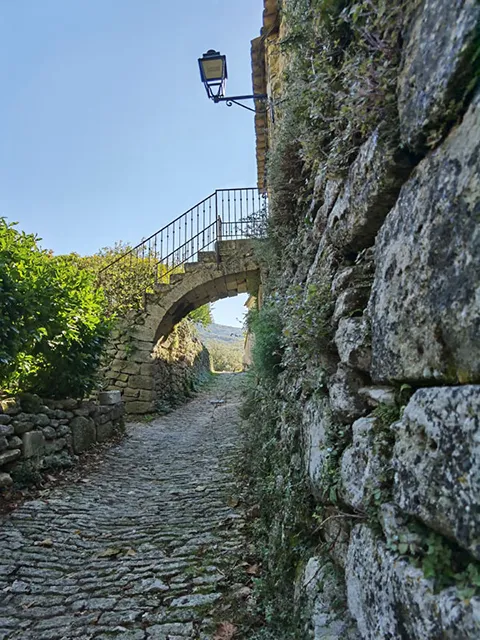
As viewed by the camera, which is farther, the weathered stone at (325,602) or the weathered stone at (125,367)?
the weathered stone at (125,367)

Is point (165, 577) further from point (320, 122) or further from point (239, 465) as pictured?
point (320, 122)

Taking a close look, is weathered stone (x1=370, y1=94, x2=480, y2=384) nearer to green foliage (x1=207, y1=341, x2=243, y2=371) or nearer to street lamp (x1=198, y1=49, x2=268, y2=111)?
street lamp (x1=198, y1=49, x2=268, y2=111)

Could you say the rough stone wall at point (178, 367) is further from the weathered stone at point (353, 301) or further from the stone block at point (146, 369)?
the weathered stone at point (353, 301)

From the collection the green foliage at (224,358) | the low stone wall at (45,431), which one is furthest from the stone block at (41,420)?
the green foliage at (224,358)

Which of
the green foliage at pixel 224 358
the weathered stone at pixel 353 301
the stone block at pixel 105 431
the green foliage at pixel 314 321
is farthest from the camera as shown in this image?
the green foliage at pixel 224 358

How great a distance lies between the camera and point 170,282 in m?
9.01

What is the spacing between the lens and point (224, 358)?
2019 centimetres

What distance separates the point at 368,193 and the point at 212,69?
503cm

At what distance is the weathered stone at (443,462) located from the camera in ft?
2.57

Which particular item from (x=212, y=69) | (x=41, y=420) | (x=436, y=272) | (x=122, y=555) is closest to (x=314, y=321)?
(x=436, y=272)

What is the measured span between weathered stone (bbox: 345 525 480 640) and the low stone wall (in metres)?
3.69

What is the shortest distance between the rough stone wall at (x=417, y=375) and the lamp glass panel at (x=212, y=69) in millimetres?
4813

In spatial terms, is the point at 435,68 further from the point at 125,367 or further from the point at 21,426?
the point at 125,367

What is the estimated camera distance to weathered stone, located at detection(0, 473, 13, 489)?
3769 mm
